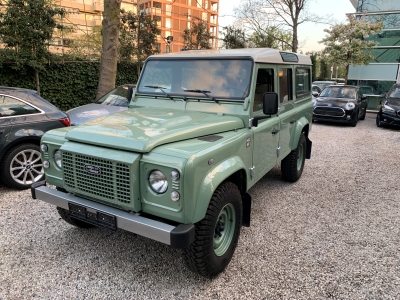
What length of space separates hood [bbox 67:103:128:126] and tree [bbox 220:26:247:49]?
13.6m

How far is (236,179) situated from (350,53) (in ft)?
55.3

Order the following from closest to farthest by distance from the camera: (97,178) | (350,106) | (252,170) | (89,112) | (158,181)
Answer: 1. (158,181)
2. (97,178)
3. (252,170)
4. (89,112)
5. (350,106)

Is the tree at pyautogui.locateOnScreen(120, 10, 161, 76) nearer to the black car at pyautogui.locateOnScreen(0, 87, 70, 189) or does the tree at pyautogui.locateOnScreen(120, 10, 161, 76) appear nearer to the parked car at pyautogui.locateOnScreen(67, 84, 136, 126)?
the parked car at pyautogui.locateOnScreen(67, 84, 136, 126)

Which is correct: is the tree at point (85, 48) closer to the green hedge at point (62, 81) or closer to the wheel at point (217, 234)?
the green hedge at point (62, 81)

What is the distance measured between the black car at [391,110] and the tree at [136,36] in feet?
33.2

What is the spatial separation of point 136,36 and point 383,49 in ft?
46.7

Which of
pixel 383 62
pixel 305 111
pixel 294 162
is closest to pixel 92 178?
pixel 294 162

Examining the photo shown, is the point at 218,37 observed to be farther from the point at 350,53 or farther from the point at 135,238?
the point at 135,238

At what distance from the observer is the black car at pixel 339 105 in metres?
12.3

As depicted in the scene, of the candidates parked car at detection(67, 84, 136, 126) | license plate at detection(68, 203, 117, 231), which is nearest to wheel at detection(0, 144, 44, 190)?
parked car at detection(67, 84, 136, 126)

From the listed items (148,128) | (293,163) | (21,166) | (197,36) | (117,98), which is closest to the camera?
(148,128)

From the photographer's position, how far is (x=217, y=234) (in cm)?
301

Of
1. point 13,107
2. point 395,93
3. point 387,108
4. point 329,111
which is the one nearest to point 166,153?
point 13,107

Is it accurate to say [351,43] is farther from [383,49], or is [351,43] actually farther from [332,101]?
[332,101]
